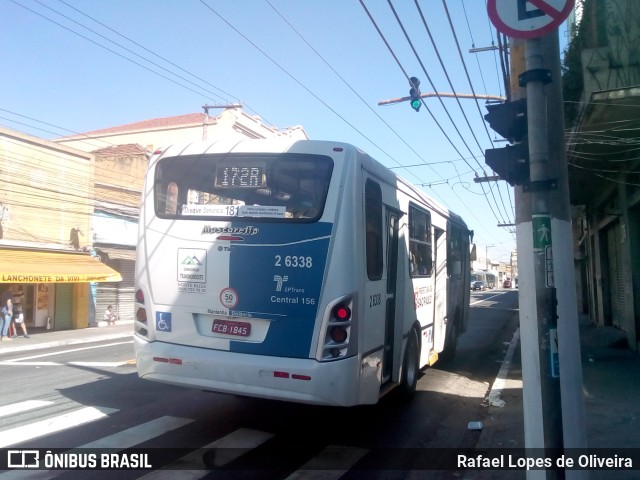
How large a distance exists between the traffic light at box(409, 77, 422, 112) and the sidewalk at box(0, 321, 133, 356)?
44.4 feet

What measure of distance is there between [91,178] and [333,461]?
865 inches

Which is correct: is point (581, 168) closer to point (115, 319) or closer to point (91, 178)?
point (91, 178)

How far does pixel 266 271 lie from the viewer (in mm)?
6113

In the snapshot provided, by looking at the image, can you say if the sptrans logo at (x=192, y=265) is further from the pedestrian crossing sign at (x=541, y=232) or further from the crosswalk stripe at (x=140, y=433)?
the pedestrian crossing sign at (x=541, y=232)

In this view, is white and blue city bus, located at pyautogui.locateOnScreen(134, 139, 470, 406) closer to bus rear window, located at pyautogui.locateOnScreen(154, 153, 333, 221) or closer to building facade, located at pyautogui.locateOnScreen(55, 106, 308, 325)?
bus rear window, located at pyautogui.locateOnScreen(154, 153, 333, 221)

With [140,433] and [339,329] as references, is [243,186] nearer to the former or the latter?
[339,329]

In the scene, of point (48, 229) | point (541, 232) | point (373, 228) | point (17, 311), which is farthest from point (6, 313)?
point (541, 232)

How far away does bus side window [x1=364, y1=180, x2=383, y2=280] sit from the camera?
6.47 metres

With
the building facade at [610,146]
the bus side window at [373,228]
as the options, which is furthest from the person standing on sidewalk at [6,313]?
the building facade at [610,146]

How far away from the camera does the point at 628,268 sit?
14070 mm

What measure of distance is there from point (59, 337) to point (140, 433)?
16.5 meters

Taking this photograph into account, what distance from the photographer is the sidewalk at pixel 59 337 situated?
18375 mm

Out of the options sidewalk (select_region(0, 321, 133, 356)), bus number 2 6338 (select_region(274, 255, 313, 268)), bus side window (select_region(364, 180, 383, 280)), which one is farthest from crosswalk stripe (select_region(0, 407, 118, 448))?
sidewalk (select_region(0, 321, 133, 356))

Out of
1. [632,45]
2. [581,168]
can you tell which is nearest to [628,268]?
[581,168]
